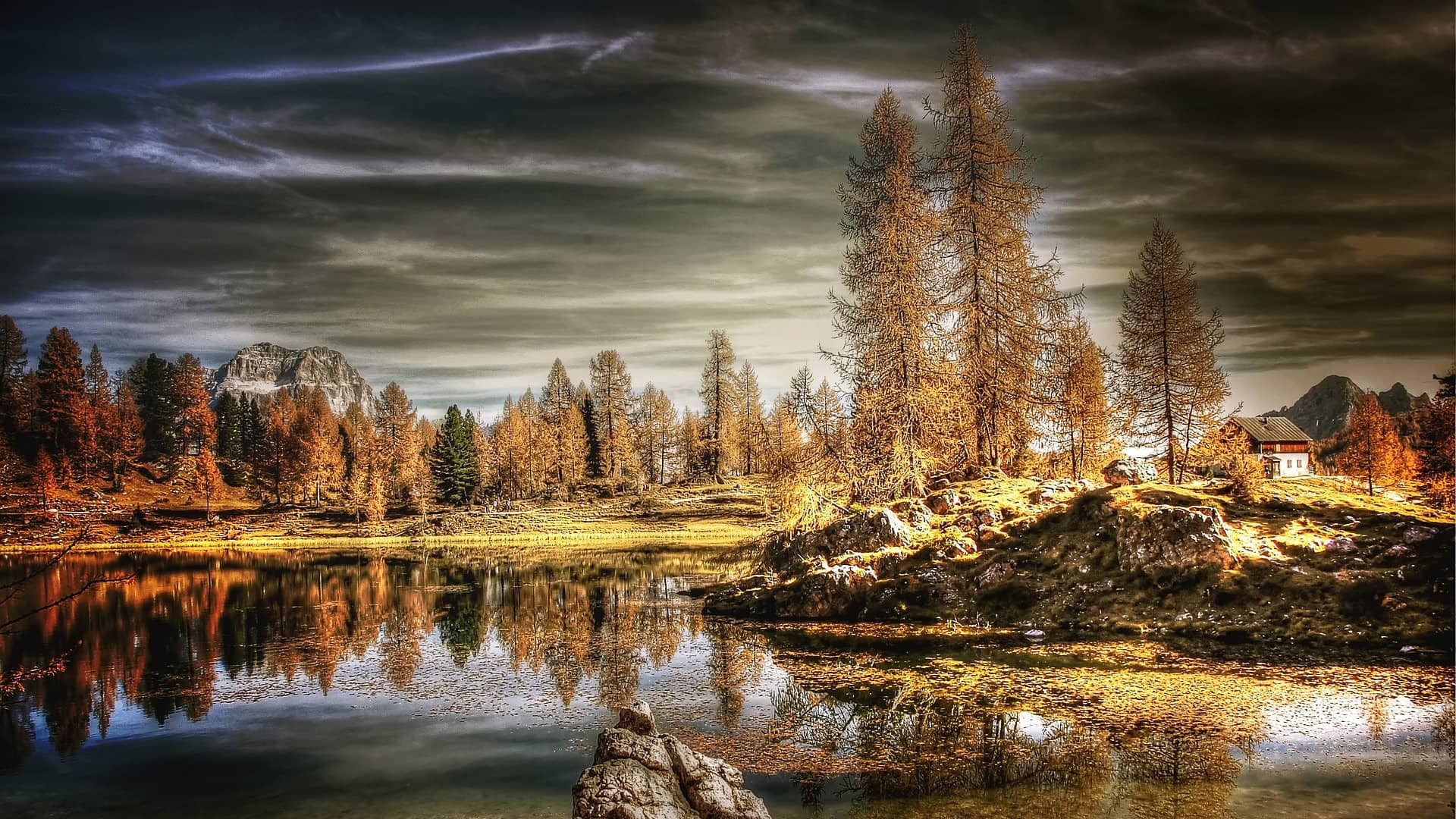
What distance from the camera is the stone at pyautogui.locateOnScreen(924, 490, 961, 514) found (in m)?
30.7

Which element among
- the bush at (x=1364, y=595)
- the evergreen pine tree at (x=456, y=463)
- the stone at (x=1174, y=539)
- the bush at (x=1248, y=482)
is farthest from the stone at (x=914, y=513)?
the evergreen pine tree at (x=456, y=463)

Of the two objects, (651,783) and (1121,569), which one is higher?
(1121,569)

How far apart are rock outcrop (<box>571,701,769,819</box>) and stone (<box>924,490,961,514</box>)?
71.0 feet

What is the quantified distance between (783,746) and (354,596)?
104 ft

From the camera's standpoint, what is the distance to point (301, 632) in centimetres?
2969

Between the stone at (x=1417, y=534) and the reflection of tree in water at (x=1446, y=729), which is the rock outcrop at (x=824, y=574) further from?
the reflection of tree in water at (x=1446, y=729)

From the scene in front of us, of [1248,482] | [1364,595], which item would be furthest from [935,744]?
[1248,482]

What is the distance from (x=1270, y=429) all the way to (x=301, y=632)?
84427 mm

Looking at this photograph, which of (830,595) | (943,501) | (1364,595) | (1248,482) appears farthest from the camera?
(943,501)

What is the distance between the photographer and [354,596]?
38.7 metres

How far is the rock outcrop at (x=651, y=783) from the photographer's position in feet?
30.1

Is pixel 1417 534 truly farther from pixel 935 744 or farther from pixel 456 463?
pixel 456 463

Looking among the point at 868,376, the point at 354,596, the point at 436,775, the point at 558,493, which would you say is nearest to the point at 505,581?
the point at 354,596

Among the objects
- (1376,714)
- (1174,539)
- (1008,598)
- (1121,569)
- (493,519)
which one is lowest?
(1376,714)
